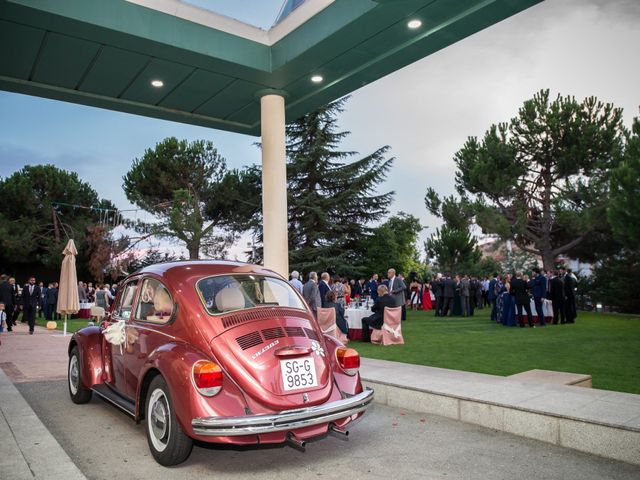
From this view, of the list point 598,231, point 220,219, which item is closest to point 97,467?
point 598,231

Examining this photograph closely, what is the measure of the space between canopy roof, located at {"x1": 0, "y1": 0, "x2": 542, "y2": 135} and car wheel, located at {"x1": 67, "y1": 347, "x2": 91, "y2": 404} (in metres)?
5.46

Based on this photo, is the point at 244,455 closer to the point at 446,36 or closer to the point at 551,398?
the point at 551,398

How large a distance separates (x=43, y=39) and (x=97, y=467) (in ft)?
25.6

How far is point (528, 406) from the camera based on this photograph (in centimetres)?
495

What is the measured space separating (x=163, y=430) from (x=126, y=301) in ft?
6.74

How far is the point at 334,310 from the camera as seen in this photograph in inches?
447

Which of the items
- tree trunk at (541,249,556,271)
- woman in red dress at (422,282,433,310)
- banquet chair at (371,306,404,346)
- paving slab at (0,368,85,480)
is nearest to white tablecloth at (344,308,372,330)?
banquet chair at (371,306,404,346)

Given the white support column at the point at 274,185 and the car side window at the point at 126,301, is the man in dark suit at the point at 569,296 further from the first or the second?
the car side window at the point at 126,301

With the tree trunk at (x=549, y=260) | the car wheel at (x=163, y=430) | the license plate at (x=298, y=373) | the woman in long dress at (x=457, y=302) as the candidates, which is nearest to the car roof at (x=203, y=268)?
the car wheel at (x=163, y=430)

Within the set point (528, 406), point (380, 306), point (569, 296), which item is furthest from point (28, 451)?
point (569, 296)

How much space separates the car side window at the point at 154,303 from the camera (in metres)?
4.80

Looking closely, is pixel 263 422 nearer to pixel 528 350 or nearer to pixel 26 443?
pixel 26 443

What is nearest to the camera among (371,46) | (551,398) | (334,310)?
(551,398)

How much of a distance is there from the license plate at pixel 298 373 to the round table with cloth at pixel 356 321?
28.6 ft
